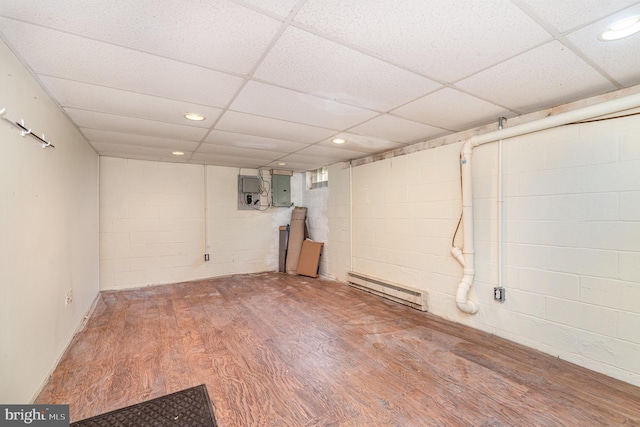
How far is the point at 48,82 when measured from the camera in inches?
73.8

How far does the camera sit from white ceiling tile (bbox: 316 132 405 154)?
3246 millimetres

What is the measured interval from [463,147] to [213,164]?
4.18m

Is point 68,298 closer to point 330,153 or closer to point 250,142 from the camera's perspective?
point 250,142

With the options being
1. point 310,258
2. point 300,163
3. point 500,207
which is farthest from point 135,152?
point 500,207

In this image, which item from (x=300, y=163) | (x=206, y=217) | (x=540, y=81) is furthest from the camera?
(x=206, y=217)

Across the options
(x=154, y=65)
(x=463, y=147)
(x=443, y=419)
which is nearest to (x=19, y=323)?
(x=154, y=65)

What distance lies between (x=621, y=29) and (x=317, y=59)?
154cm

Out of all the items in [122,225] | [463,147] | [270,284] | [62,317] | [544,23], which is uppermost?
[544,23]

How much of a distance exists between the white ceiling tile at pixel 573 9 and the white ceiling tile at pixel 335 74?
0.68 metres

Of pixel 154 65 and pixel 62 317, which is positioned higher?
pixel 154 65

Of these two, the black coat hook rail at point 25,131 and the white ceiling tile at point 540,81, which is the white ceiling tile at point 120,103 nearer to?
the black coat hook rail at point 25,131

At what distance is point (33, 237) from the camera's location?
70.5 inches

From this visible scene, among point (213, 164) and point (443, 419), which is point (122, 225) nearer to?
point (213, 164)

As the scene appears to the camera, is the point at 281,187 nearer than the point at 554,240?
No
